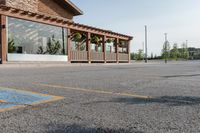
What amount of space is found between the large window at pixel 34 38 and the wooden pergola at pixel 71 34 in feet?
1.30

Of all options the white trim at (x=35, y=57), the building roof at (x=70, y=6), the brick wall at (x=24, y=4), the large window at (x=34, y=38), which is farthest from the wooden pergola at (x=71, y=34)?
the building roof at (x=70, y=6)

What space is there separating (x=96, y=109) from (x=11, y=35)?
1296 centimetres

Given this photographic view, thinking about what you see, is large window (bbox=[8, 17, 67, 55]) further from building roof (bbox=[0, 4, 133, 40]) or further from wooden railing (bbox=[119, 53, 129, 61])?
wooden railing (bbox=[119, 53, 129, 61])

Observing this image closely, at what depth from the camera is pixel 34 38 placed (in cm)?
1664

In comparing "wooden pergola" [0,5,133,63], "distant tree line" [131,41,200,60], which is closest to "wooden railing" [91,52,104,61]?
"wooden pergola" [0,5,133,63]

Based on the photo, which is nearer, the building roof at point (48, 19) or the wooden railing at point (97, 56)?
the building roof at point (48, 19)

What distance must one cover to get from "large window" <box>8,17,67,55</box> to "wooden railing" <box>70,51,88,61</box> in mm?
846

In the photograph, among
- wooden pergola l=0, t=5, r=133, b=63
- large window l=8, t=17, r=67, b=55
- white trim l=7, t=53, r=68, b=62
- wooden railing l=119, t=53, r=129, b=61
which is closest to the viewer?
wooden pergola l=0, t=5, r=133, b=63

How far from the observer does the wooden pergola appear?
13648 mm

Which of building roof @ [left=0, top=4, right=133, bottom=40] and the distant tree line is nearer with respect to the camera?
building roof @ [left=0, top=4, right=133, bottom=40]

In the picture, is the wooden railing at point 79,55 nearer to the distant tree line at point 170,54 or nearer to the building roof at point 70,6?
the building roof at point 70,6

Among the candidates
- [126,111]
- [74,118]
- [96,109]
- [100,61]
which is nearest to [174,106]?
[126,111]

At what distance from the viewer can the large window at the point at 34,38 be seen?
48.4ft

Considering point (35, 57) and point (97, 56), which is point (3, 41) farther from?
point (97, 56)
